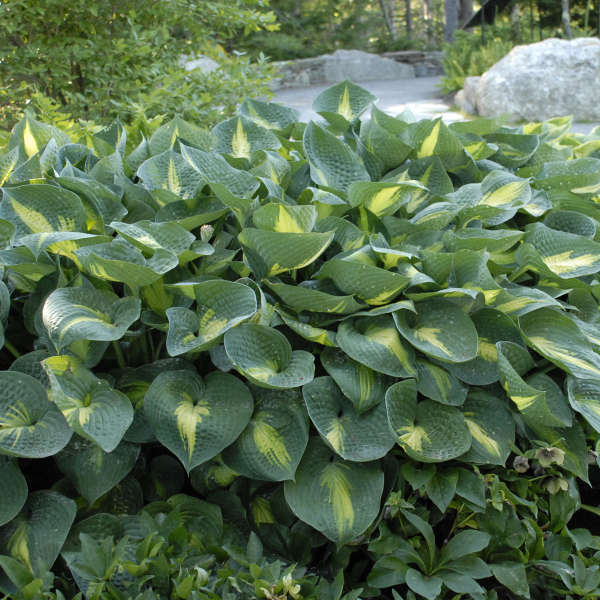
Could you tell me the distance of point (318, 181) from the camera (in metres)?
1.74

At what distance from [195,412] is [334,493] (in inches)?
12.7

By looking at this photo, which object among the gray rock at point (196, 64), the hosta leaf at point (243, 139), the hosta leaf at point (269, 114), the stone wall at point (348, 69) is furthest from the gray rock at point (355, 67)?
the hosta leaf at point (243, 139)

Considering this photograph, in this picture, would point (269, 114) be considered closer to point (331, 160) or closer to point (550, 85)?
point (331, 160)

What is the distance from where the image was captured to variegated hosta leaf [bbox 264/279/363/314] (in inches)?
53.9

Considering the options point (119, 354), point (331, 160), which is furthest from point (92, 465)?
point (331, 160)

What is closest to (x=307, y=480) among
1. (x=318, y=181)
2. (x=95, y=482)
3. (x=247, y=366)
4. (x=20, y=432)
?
(x=247, y=366)

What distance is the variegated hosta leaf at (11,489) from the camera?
1.21 metres

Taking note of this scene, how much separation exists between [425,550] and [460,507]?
12 cm

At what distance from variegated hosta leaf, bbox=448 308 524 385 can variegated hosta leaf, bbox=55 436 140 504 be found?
72 centimetres

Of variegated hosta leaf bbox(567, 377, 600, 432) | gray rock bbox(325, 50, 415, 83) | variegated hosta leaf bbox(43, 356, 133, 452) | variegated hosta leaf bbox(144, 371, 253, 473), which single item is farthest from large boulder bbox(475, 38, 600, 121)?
variegated hosta leaf bbox(43, 356, 133, 452)

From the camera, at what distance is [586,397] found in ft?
4.59

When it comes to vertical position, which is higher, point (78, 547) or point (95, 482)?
point (95, 482)

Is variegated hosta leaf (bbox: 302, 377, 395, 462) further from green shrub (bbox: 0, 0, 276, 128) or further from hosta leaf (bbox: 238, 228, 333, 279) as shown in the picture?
green shrub (bbox: 0, 0, 276, 128)

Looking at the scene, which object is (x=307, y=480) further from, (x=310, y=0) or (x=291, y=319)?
(x=310, y=0)
